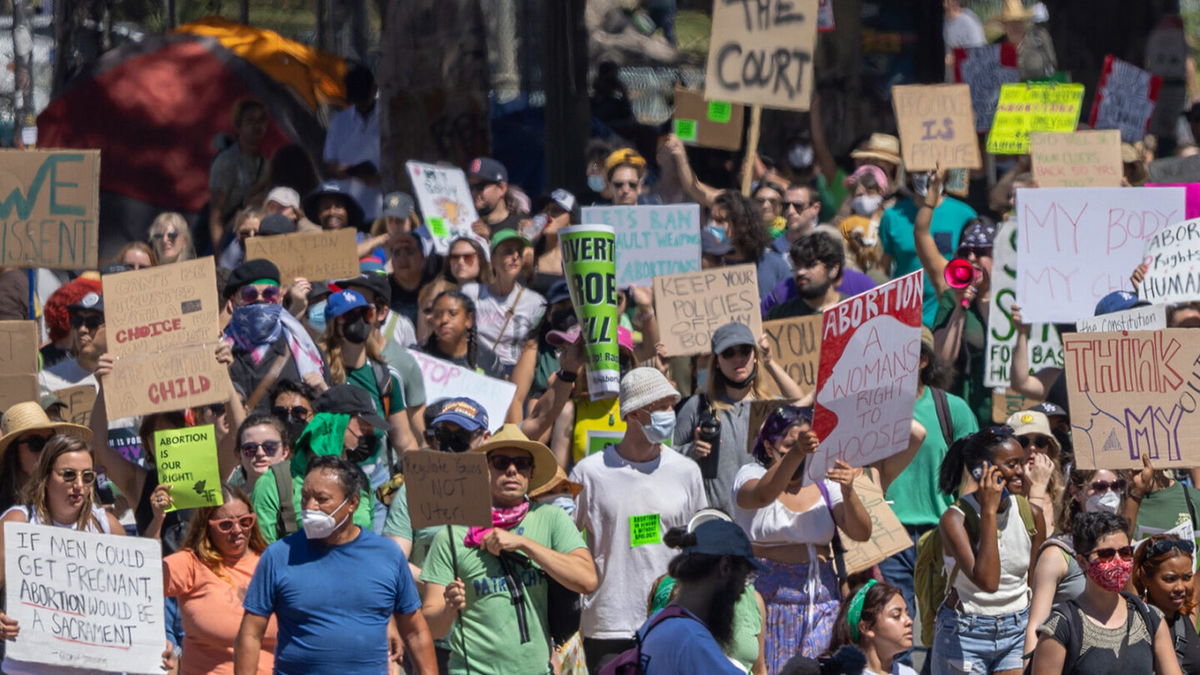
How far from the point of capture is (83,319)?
9.98 metres

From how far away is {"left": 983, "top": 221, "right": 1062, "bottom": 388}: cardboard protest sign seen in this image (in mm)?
10258

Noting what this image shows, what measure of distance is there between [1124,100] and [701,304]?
5335 millimetres

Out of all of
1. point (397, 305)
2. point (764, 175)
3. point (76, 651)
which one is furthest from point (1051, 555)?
point (764, 175)

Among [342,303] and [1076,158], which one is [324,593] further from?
[1076,158]

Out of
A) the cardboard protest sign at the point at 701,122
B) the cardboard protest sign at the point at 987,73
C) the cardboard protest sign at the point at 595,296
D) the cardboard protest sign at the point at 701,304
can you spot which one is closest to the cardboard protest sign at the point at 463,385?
the cardboard protest sign at the point at 595,296

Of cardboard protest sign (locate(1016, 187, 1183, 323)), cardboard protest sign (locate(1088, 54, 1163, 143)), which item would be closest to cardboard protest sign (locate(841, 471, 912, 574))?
cardboard protest sign (locate(1016, 187, 1183, 323))

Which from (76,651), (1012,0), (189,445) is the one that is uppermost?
(1012,0)

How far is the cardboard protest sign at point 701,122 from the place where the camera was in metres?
13.5

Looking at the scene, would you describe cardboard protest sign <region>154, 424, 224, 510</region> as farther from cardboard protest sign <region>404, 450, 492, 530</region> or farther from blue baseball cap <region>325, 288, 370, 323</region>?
blue baseball cap <region>325, 288, 370, 323</region>

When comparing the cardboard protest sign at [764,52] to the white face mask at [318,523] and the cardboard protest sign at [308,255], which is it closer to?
the cardboard protest sign at [308,255]

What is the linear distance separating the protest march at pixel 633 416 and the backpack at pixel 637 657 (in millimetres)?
13

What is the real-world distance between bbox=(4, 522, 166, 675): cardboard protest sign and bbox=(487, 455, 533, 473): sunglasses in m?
1.16

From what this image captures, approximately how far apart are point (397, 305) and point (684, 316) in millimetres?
1835

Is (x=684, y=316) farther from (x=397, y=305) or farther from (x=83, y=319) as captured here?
(x=83, y=319)
